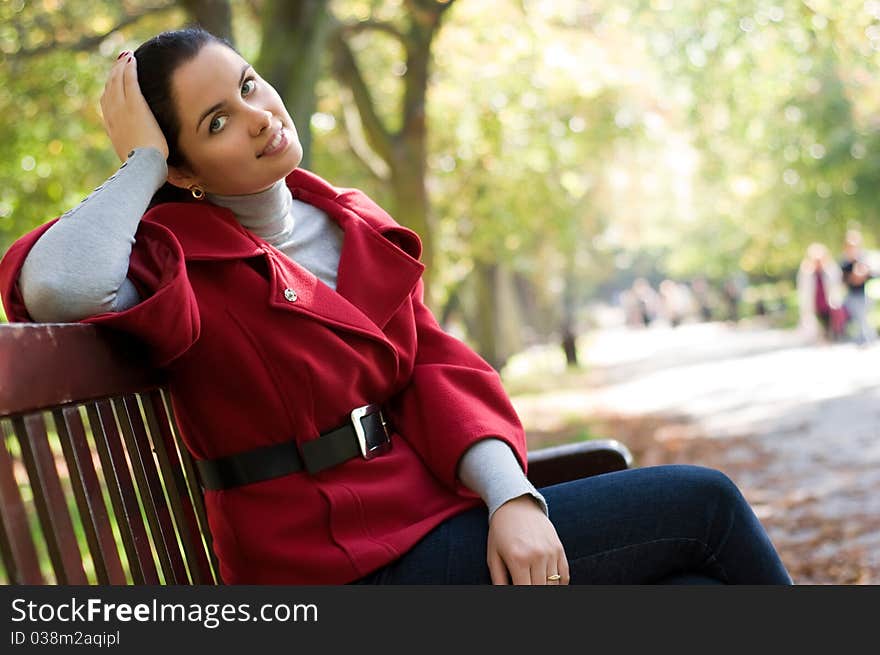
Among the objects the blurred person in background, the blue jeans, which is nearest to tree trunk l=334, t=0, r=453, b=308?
the blurred person in background

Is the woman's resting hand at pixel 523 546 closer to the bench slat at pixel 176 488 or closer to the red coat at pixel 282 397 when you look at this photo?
Answer: the red coat at pixel 282 397

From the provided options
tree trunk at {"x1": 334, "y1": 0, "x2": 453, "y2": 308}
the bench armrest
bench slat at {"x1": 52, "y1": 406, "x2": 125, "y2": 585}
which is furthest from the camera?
tree trunk at {"x1": 334, "y1": 0, "x2": 453, "y2": 308}

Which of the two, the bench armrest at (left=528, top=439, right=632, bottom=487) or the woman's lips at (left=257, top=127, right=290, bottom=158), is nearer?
the woman's lips at (left=257, top=127, right=290, bottom=158)

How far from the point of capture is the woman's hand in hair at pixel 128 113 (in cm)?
225

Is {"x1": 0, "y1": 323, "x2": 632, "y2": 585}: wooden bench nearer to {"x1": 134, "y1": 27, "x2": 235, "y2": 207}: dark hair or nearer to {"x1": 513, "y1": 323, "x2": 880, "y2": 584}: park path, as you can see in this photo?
{"x1": 134, "y1": 27, "x2": 235, "y2": 207}: dark hair

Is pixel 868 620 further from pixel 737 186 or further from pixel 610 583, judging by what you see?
pixel 737 186

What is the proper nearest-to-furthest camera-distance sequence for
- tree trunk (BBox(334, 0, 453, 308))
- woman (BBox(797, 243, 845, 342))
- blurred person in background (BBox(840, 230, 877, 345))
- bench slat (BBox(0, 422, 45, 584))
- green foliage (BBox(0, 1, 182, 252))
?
bench slat (BBox(0, 422, 45, 584)), green foliage (BBox(0, 1, 182, 252)), tree trunk (BBox(334, 0, 453, 308)), blurred person in background (BBox(840, 230, 877, 345)), woman (BBox(797, 243, 845, 342))

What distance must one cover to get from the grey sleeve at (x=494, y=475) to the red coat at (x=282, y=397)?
25 millimetres

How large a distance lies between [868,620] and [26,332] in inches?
55.6

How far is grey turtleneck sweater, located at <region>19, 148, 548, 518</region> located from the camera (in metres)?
1.98

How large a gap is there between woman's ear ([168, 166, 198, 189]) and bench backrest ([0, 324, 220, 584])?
1.40ft

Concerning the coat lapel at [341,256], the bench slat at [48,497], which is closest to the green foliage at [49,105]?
the coat lapel at [341,256]

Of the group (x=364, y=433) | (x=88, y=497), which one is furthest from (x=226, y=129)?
(x=88, y=497)

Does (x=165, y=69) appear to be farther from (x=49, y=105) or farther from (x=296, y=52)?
(x=49, y=105)
